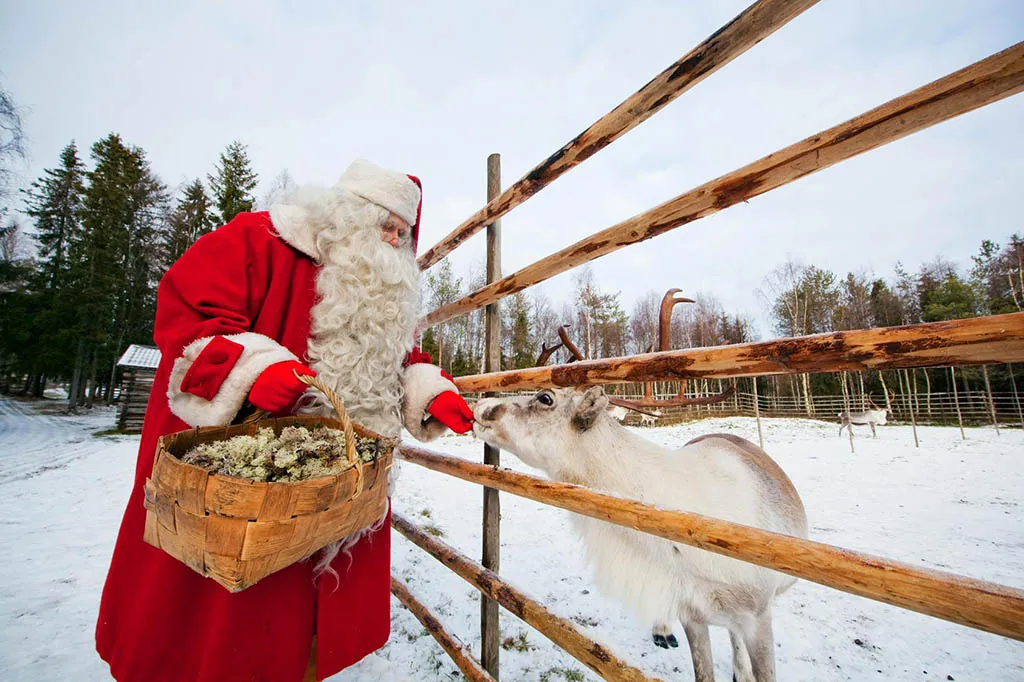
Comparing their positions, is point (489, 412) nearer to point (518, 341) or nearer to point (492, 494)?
point (492, 494)

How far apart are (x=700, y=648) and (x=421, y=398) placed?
2.00 metres

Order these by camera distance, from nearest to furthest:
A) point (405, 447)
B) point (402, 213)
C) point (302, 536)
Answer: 1. point (302, 536)
2. point (402, 213)
3. point (405, 447)

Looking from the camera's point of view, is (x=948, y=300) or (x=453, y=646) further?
(x=948, y=300)

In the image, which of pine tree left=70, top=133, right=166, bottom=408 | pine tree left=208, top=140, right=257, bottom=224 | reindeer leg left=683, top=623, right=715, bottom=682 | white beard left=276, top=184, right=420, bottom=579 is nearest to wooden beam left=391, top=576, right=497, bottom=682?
reindeer leg left=683, top=623, right=715, bottom=682

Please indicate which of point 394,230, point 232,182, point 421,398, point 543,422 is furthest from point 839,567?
point 232,182

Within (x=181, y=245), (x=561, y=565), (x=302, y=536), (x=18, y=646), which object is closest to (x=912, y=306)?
(x=561, y=565)

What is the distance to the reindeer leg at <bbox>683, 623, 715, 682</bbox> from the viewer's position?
2.06 metres

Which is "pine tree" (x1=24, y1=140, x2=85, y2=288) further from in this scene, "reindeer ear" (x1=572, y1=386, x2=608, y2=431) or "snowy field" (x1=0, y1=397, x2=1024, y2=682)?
"reindeer ear" (x1=572, y1=386, x2=608, y2=431)

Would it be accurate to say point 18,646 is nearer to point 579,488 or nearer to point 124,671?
A: point 124,671

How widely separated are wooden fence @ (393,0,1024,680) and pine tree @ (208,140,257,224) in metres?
20.8

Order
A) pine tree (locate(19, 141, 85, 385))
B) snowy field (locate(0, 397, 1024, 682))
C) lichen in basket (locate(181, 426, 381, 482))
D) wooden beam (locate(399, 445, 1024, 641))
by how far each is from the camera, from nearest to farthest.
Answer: wooden beam (locate(399, 445, 1024, 641)) < lichen in basket (locate(181, 426, 381, 482)) < snowy field (locate(0, 397, 1024, 682)) < pine tree (locate(19, 141, 85, 385))

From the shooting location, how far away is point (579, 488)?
4.89ft

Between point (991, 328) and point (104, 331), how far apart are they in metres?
26.7

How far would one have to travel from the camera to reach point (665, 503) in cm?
189
